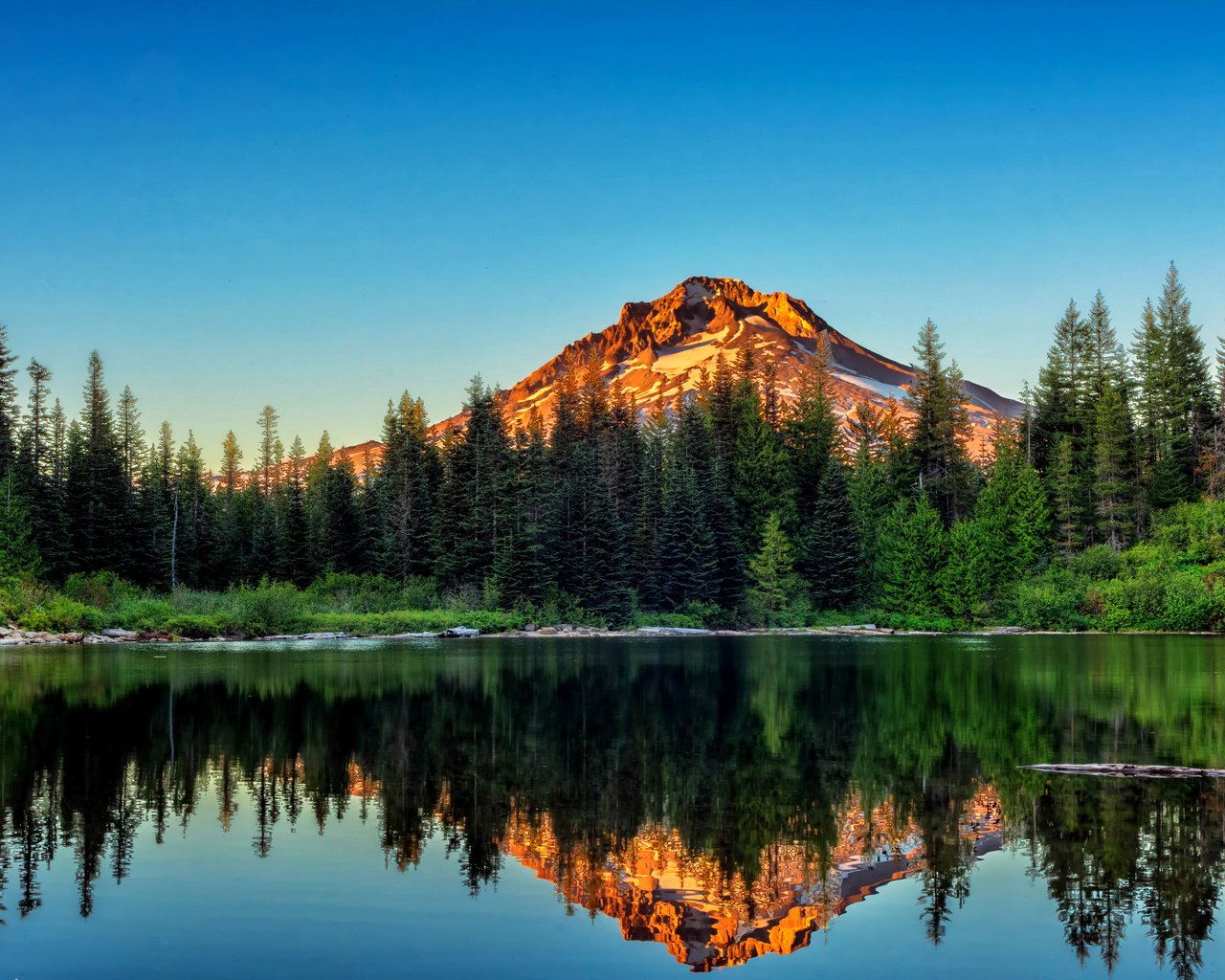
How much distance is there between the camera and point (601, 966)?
907cm

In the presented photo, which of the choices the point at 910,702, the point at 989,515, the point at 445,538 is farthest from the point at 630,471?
the point at 910,702

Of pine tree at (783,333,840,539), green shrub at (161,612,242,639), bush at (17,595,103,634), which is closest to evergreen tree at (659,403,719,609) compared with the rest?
pine tree at (783,333,840,539)

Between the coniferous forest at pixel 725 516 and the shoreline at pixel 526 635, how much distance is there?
4.69 feet

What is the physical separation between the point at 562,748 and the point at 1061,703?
1349 cm

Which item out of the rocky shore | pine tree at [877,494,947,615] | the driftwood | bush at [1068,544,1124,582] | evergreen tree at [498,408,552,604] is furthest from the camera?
pine tree at [877,494,947,615]

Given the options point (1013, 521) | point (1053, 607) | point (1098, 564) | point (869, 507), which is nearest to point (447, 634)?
point (869, 507)

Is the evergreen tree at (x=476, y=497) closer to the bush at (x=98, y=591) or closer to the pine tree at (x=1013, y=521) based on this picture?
the bush at (x=98, y=591)

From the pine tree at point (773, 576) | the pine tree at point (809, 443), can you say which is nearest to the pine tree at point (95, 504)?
the pine tree at point (773, 576)

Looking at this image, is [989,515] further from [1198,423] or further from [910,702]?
[910,702]

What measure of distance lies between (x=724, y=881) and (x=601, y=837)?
2.30 meters

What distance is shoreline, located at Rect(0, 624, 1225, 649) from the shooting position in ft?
167

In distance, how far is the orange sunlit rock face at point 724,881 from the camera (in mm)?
9781

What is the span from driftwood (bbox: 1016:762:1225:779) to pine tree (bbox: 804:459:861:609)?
66598mm

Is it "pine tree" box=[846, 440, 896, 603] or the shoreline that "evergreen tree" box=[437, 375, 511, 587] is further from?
"pine tree" box=[846, 440, 896, 603]
